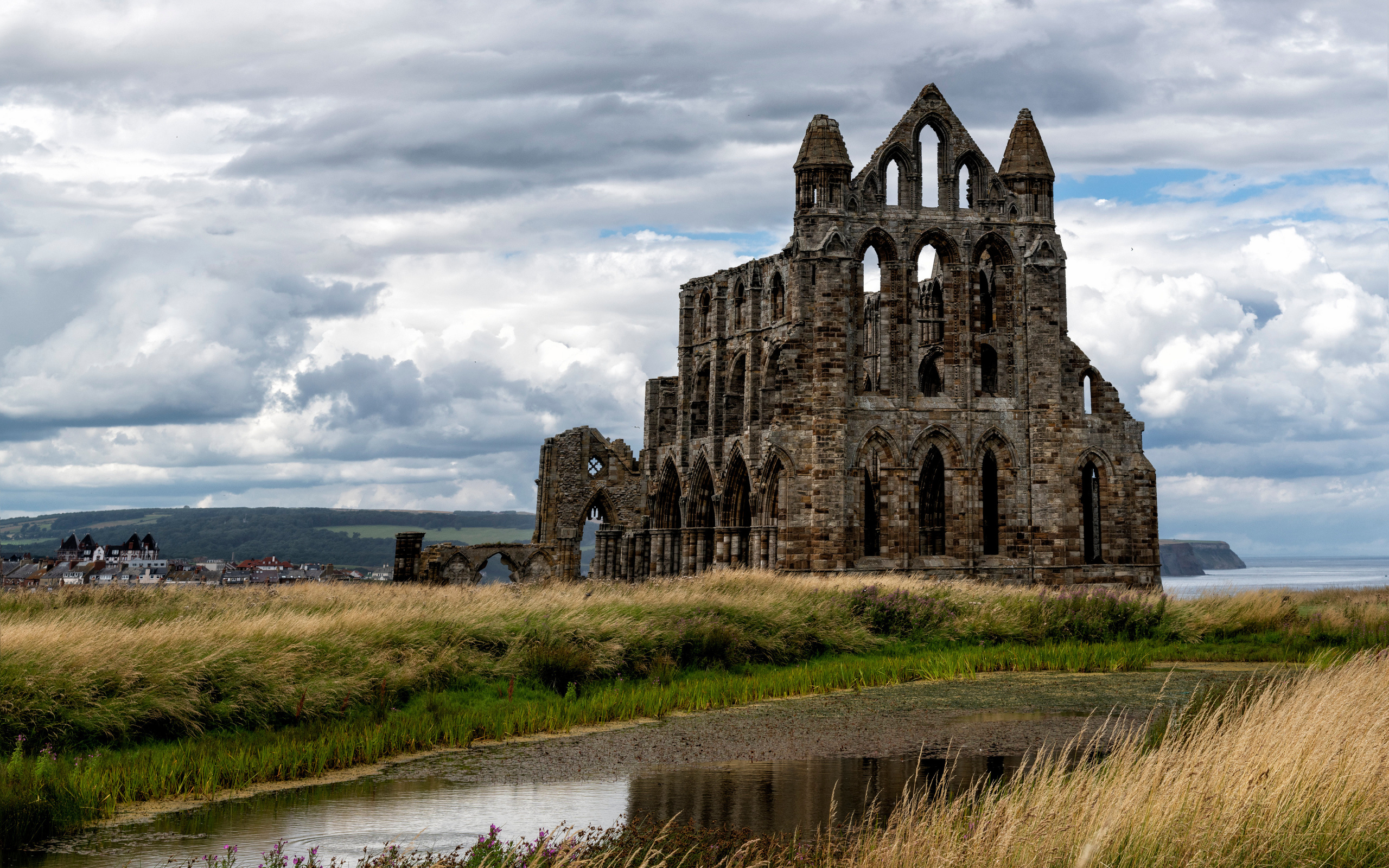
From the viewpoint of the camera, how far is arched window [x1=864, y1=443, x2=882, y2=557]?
4078 centimetres

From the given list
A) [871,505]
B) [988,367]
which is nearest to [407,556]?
[871,505]

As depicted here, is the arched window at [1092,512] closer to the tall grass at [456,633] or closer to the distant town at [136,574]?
the tall grass at [456,633]

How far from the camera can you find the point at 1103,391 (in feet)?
145

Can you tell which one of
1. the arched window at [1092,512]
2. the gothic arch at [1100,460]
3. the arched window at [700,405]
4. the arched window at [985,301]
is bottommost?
the arched window at [1092,512]

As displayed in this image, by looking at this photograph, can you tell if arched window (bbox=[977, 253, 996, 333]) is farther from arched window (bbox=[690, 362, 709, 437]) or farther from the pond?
the pond

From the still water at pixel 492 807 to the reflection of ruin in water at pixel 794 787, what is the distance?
23mm

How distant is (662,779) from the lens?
12.9 metres

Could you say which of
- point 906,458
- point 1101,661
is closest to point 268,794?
point 1101,661

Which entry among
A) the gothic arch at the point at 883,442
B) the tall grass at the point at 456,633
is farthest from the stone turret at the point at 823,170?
the tall grass at the point at 456,633

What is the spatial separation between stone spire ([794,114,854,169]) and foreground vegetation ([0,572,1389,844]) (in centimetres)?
1545

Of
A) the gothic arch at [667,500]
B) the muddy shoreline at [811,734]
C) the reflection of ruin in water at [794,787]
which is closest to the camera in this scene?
the reflection of ruin in water at [794,787]

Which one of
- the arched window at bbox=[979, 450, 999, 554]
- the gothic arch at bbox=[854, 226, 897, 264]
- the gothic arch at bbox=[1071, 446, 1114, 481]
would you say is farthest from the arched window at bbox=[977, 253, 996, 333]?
the gothic arch at bbox=[1071, 446, 1114, 481]

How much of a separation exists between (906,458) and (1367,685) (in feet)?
91.5

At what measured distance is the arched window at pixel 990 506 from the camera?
4256 cm
